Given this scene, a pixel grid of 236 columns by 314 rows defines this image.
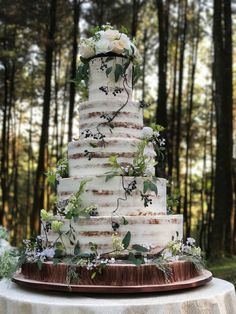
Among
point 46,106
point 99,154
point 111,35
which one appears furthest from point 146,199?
point 46,106

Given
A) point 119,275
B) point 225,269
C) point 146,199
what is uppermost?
point 146,199

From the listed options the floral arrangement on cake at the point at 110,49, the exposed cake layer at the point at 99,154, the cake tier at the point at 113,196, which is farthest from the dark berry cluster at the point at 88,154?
the floral arrangement on cake at the point at 110,49

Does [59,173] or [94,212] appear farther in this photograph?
[59,173]

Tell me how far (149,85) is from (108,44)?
58.1 feet

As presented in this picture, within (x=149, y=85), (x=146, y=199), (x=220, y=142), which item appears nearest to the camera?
(x=146, y=199)

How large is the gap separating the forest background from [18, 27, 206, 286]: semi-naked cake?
5.83 meters

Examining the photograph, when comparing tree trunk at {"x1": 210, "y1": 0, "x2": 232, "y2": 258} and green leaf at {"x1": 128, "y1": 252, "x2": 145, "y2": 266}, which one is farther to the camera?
tree trunk at {"x1": 210, "y1": 0, "x2": 232, "y2": 258}

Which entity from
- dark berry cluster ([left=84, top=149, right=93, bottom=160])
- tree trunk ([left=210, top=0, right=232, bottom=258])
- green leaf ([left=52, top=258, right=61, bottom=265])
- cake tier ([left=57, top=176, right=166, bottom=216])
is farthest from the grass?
green leaf ([left=52, top=258, right=61, bottom=265])

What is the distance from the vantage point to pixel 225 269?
1001 centimetres

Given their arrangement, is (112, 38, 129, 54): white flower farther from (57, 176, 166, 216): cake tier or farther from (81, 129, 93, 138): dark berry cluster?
(57, 176, 166, 216): cake tier

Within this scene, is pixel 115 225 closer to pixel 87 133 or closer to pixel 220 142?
pixel 87 133

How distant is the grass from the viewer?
359 inches

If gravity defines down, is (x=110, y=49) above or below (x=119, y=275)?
above

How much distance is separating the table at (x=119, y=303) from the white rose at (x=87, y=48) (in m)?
2.10
